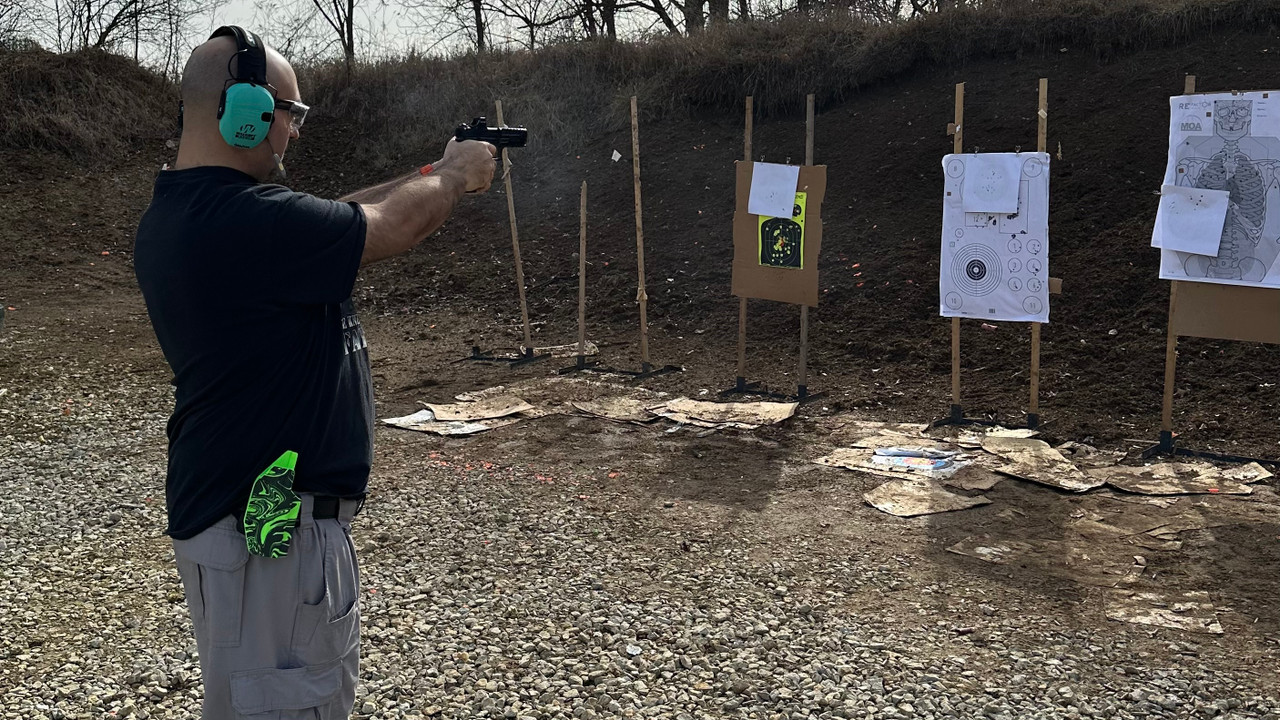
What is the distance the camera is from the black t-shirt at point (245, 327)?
171 centimetres

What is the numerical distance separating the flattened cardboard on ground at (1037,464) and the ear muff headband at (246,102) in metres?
4.63

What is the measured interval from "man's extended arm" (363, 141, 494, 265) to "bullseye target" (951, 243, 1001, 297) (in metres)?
5.06

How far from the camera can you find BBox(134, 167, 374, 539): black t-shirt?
5.61ft

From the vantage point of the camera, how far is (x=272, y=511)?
1.78 m

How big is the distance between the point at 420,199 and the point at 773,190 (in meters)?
5.42

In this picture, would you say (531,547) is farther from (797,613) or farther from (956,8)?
(956,8)

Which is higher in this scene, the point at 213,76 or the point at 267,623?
the point at 213,76

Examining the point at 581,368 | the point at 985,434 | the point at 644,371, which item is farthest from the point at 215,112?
the point at 581,368

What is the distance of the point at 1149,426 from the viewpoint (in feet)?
21.1

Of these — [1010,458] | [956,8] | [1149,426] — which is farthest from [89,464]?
[956,8]

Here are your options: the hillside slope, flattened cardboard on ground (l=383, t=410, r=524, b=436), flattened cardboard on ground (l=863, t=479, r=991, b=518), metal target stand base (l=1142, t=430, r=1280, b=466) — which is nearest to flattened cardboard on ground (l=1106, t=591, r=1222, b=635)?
flattened cardboard on ground (l=863, t=479, r=991, b=518)

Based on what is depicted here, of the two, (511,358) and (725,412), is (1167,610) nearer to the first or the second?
(725,412)

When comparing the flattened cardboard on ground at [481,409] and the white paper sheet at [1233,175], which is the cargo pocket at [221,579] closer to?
the flattened cardboard on ground at [481,409]

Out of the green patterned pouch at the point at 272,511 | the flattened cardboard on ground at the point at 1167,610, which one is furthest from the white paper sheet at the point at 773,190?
the green patterned pouch at the point at 272,511
